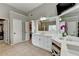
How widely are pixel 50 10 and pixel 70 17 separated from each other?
391 mm

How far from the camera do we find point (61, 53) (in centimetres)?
161

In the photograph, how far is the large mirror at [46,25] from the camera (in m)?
1.66

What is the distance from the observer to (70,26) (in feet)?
5.28

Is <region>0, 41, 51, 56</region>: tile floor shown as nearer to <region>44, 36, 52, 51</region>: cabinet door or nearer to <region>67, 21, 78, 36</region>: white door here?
<region>44, 36, 52, 51</region>: cabinet door

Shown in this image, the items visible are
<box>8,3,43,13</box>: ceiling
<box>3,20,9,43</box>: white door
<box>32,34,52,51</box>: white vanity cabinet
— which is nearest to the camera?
<box>8,3,43,13</box>: ceiling

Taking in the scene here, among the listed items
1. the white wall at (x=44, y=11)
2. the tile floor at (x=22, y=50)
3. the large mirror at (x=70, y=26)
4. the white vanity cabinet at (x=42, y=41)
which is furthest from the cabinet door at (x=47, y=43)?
the white wall at (x=44, y=11)

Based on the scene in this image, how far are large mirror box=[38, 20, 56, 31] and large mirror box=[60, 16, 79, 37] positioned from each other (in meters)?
0.15

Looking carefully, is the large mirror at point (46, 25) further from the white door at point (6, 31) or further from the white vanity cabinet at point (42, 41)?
the white door at point (6, 31)

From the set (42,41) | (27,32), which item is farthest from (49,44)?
(27,32)

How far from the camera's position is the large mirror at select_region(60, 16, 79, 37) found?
1.56 meters

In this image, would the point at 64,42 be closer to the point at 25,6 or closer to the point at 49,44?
the point at 49,44

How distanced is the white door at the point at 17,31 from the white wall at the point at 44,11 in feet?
1.03

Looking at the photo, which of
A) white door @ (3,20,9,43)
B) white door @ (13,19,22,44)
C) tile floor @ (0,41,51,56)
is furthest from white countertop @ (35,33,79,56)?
white door @ (3,20,9,43)

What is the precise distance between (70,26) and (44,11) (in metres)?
0.56
